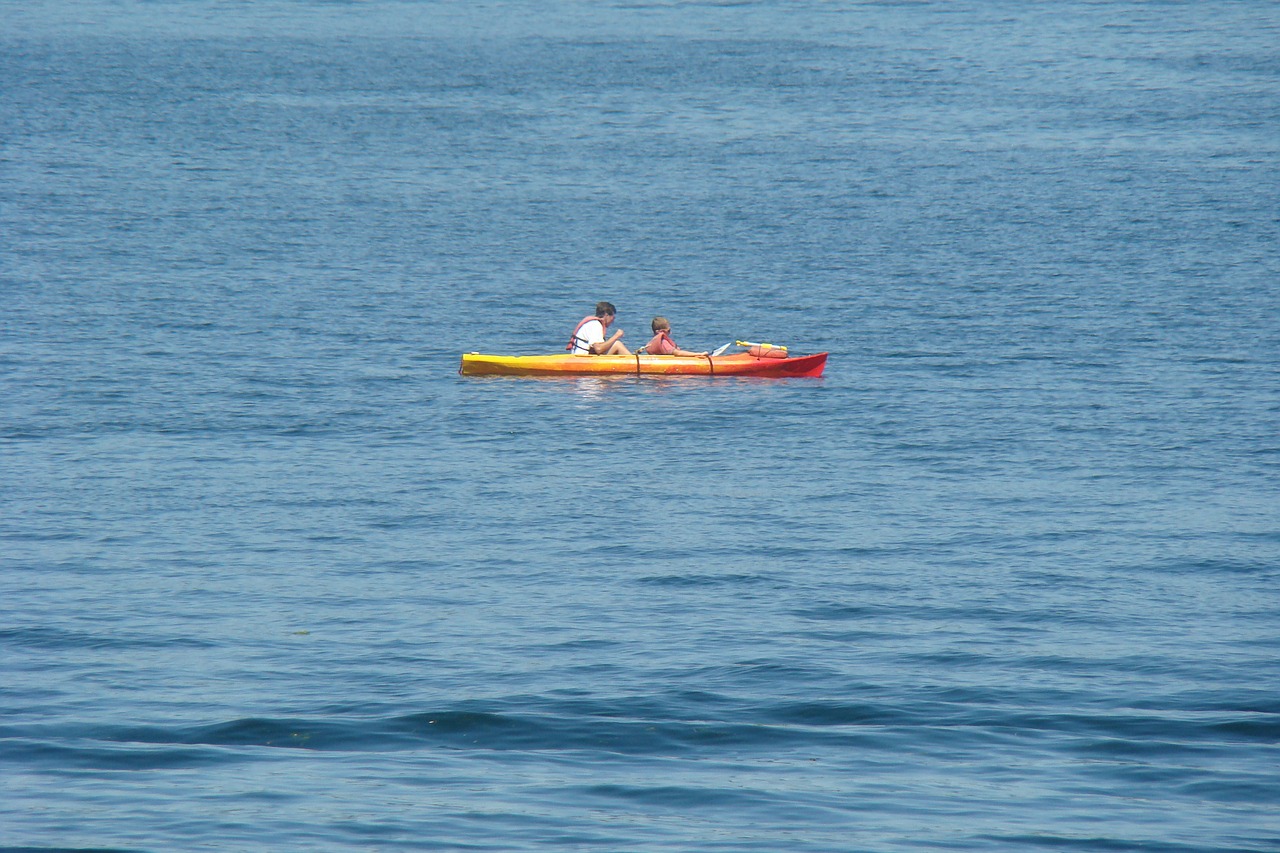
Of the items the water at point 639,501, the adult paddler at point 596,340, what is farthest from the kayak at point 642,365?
the water at point 639,501

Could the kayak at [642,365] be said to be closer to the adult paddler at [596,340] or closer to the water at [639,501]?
the adult paddler at [596,340]

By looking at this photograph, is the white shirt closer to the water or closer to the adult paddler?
the adult paddler

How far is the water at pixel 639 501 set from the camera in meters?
9.26

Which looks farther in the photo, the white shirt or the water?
the white shirt

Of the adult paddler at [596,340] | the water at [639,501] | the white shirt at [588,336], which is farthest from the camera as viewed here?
the white shirt at [588,336]

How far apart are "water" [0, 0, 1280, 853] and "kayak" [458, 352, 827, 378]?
11.5 inches

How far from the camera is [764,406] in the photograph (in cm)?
2067

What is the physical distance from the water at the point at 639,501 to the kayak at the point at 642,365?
0.29m

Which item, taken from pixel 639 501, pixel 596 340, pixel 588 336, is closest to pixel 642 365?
pixel 596 340

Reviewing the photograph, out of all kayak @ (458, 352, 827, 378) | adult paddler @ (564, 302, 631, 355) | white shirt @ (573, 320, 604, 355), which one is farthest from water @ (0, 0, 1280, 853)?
white shirt @ (573, 320, 604, 355)

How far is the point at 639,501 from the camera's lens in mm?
16328

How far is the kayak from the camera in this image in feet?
71.1

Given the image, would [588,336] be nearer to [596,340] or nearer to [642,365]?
[596,340]

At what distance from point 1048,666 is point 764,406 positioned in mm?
9633
